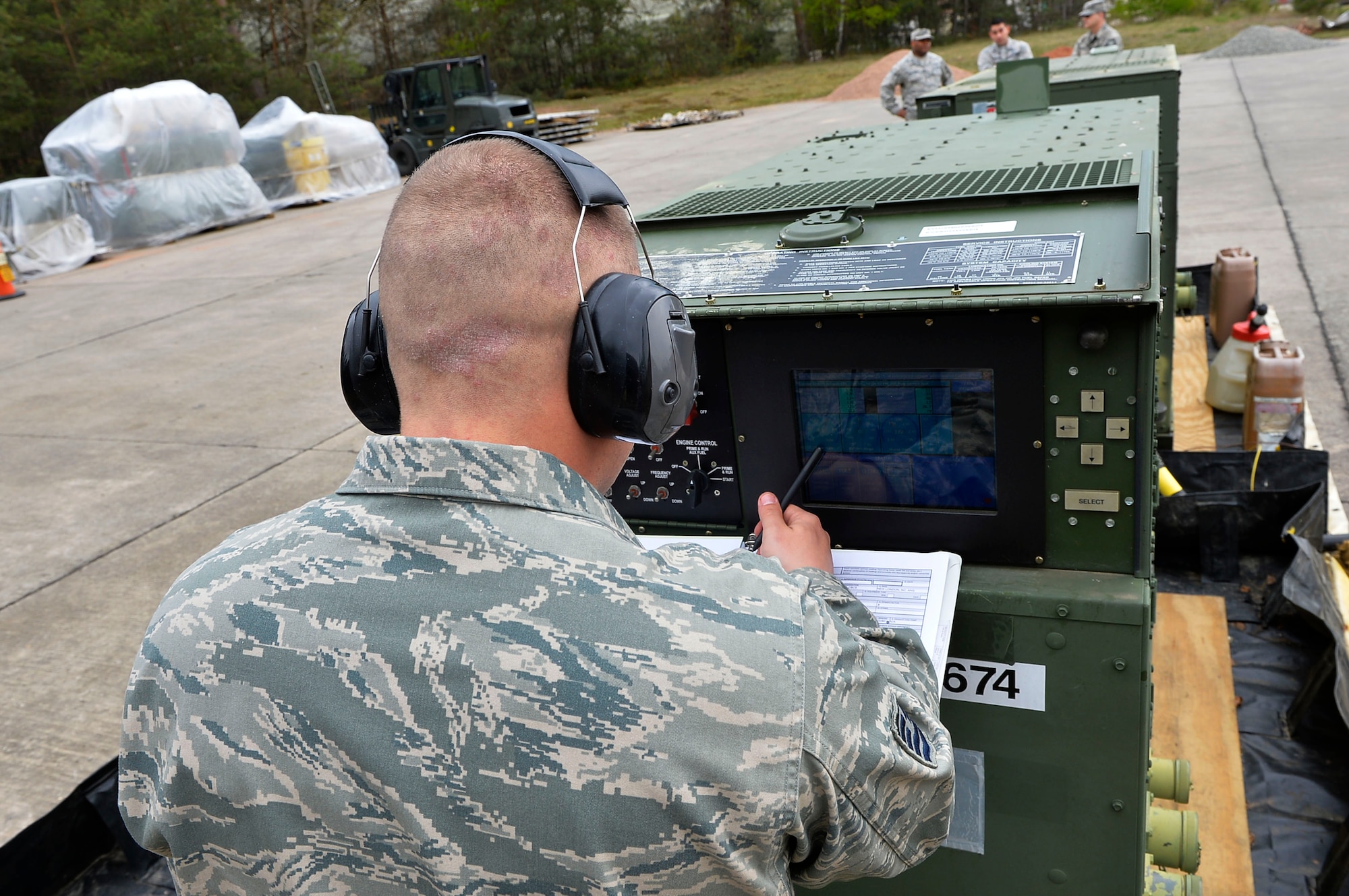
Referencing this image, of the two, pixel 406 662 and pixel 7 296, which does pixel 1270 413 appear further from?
pixel 7 296

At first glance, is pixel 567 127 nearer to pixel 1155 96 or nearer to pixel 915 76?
pixel 915 76

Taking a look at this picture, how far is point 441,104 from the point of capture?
1633cm

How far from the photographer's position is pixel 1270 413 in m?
3.32

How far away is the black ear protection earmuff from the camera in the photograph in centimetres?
99

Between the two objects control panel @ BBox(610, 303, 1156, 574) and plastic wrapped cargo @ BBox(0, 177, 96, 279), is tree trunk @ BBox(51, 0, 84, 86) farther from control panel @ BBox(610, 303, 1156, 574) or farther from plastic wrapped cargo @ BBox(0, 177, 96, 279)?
control panel @ BBox(610, 303, 1156, 574)

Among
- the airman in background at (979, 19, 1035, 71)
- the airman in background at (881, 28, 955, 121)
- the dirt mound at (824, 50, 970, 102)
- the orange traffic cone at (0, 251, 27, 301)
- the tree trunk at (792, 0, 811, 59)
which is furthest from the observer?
the tree trunk at (792, 0, 811, 59)

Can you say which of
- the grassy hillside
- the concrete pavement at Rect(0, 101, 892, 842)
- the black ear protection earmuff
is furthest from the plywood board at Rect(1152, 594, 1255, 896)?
the grassy hillside

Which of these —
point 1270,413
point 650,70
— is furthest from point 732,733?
point 650,70

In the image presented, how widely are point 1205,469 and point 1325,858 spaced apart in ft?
4.15

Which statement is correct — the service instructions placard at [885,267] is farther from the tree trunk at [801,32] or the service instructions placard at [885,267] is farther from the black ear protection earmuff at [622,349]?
the tree trunk at [801,32]

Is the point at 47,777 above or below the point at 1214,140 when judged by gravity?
below

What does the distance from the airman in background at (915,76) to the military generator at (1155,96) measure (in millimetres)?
3972

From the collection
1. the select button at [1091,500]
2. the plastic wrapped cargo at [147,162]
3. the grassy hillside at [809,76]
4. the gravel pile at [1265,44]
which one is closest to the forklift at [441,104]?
the plastic wrapped cargo at [147,162]

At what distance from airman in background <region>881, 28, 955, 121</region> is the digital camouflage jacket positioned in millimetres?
8190
